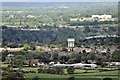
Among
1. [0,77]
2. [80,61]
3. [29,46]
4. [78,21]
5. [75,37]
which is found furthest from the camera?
[78,21]

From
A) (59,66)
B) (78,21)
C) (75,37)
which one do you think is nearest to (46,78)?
(59,66)

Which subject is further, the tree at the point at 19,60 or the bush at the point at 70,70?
the tree at the point at 19,60

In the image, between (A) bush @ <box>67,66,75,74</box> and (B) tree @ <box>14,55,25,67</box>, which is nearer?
(A) bush @ <box>67,66,75,74</box>

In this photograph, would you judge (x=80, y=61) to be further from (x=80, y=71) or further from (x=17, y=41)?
(x=17, y=41)

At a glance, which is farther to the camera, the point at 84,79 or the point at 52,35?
the point at 52,35

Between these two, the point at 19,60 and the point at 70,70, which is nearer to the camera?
the point at 70,70

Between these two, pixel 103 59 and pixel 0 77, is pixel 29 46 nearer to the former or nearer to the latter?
pixel 103 59

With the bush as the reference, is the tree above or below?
above

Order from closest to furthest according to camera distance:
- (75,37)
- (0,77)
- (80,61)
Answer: (0,77)
(80,61)
(75,37)

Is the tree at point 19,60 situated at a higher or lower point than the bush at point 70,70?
higher
